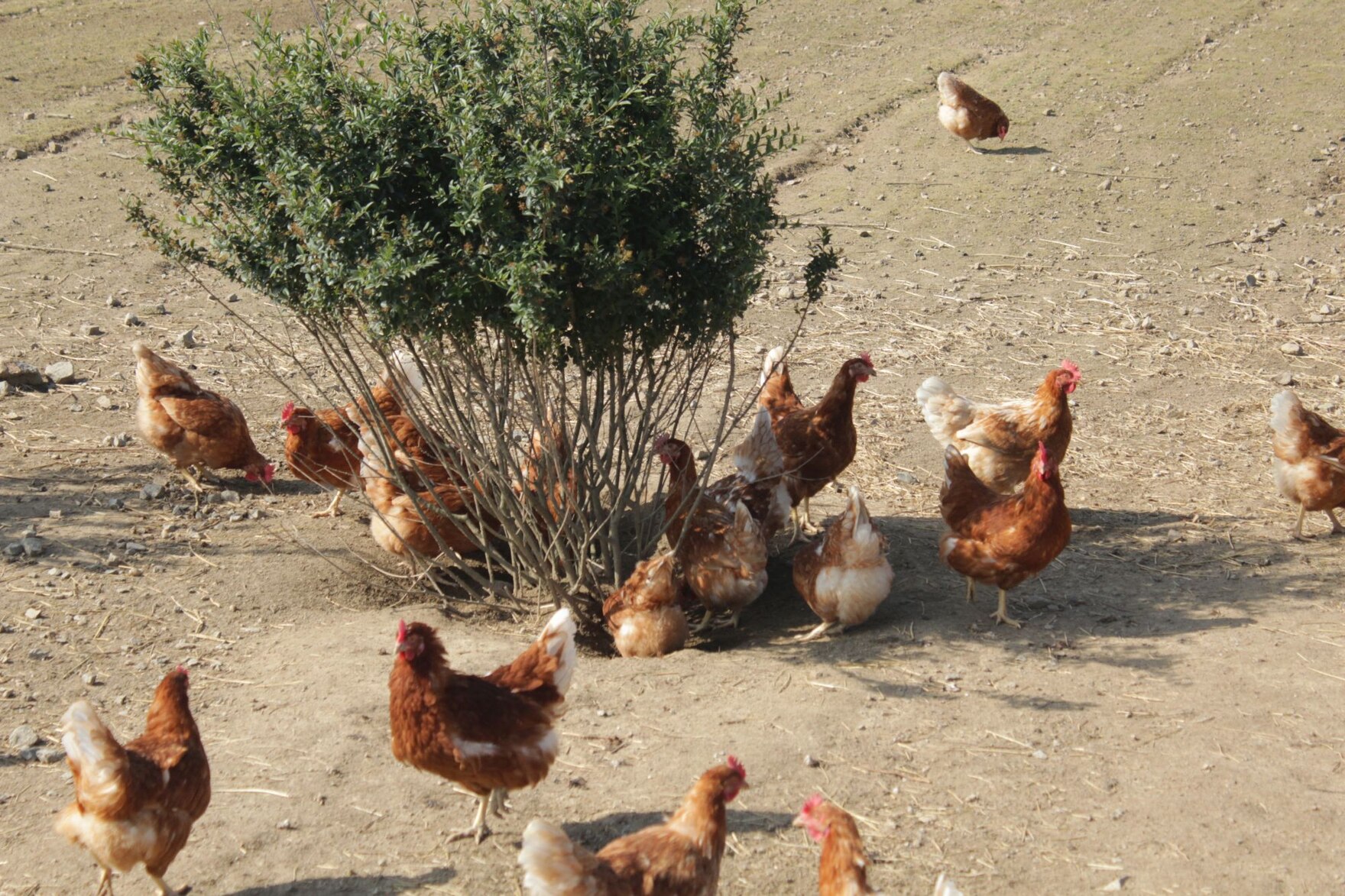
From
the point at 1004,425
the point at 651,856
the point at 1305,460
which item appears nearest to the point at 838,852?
the point at 651,856

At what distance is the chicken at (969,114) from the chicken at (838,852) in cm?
1049

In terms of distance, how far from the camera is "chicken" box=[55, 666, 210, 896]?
13.0 feet

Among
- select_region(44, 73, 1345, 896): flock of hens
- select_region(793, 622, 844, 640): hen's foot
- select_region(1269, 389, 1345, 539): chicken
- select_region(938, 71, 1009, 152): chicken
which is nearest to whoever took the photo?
select_region(44, 73, 1345, 896): flock of hens

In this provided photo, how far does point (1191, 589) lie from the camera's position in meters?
6.34

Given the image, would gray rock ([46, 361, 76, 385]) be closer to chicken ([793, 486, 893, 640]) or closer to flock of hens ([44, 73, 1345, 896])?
flock of hens ([44, 73, 1345, 896])

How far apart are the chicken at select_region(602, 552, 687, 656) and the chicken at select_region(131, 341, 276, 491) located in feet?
8.80

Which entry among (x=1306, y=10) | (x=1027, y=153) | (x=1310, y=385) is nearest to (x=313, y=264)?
(x=1310, y=385)

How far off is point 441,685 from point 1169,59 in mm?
13949

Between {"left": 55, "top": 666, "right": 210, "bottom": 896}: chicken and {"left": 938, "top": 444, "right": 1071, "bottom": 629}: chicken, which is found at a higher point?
{"left": 938, "top": 444, "right": 1071, "bottom": 629}: chicken

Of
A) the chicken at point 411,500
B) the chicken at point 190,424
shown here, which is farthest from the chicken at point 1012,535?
the chicken at point 190,424

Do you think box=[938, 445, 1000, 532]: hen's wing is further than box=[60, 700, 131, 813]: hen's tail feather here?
Yes

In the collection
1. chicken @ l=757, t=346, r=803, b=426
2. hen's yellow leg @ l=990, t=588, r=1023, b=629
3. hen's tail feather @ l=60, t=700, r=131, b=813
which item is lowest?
hen's yellow leg @ l=990, t=588, r=1023, b=629

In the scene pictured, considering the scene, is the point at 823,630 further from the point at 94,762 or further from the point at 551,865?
the point at 94,762

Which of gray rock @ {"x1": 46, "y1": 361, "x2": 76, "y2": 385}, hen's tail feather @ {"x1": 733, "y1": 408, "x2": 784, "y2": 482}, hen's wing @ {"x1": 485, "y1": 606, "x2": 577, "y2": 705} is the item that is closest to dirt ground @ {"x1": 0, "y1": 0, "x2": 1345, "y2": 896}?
gray rock @ {"x1": 46, "y1": 361, "x2": 76, "y2": 385}
